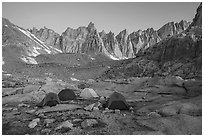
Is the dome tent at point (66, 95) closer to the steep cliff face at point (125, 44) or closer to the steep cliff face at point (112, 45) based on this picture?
the steep cliff face at point (112, 45)

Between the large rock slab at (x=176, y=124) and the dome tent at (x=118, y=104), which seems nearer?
the large rock slab at (x=176, y=124)

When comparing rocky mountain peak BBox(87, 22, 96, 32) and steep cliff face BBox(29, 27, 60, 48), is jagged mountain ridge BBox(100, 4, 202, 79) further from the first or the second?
steep cliff face BBox(29, 27, 60, 48)

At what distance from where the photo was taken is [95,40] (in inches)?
6718

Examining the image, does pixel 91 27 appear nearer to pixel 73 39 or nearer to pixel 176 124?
pixel 73 39

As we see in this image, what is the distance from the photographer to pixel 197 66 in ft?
125

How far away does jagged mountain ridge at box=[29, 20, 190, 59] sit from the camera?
172 metres

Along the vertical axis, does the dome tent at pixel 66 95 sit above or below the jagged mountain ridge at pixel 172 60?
below

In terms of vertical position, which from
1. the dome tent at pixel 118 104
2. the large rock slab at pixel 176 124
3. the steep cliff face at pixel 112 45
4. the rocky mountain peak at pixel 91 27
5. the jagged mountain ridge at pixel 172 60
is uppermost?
the rocky mountain peak at pixel 91 27

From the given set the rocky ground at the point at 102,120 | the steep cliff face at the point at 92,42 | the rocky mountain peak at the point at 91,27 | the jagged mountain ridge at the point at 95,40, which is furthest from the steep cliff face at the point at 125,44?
the rocky ground at the point at 102,120

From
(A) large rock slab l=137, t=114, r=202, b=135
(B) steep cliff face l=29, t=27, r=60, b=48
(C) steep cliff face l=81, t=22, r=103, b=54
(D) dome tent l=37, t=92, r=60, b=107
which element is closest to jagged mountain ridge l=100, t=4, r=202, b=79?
(A) large rock slab l=137, t=114, r=202, b=135

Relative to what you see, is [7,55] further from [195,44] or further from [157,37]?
[157,37]

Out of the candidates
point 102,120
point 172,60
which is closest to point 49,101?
point 102,120

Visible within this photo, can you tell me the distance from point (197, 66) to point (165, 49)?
14.9m

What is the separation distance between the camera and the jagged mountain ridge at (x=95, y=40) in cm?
17200
